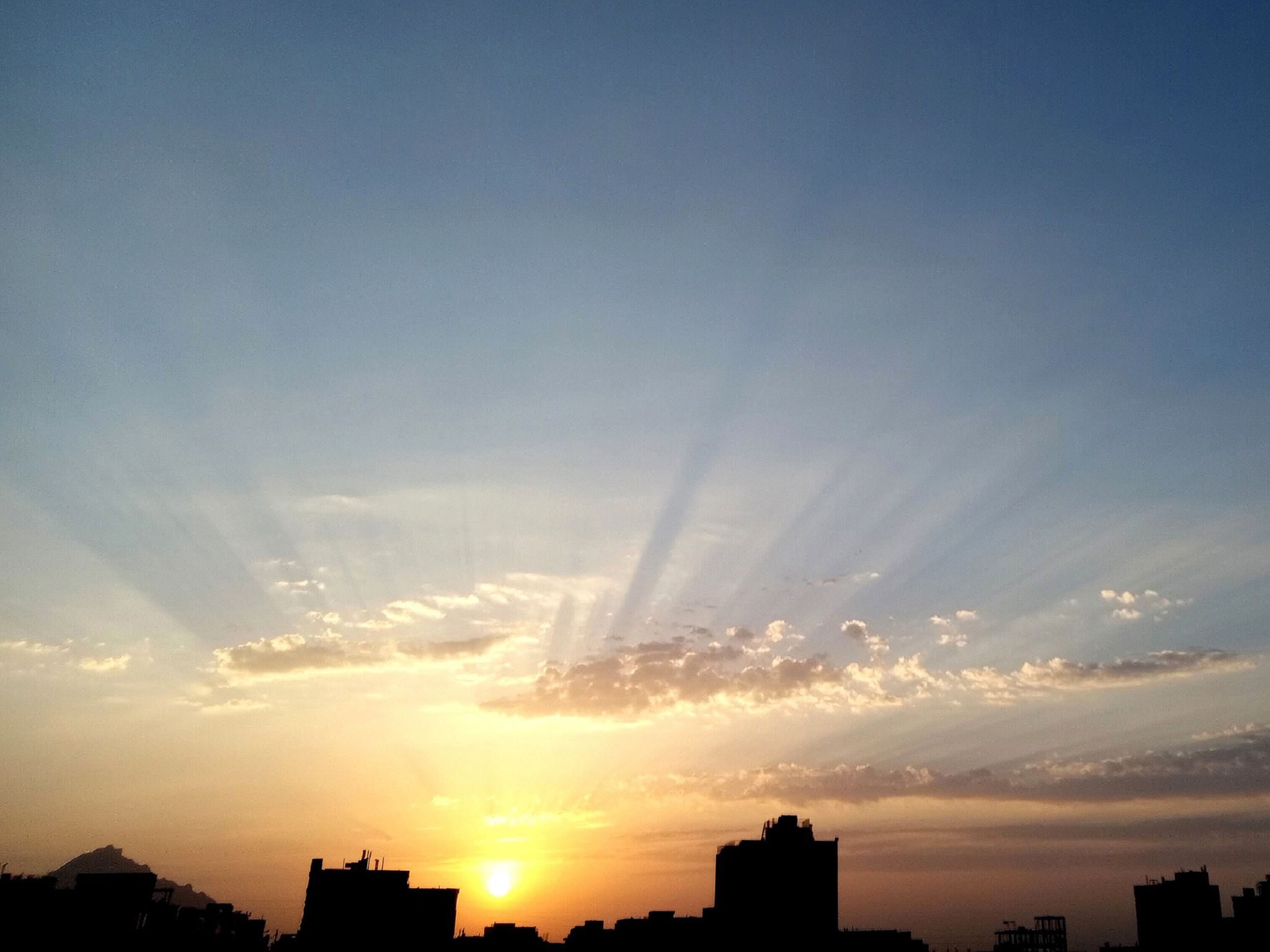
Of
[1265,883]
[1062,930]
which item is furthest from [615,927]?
[1265,883]

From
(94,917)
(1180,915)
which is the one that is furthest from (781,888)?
(94,917)

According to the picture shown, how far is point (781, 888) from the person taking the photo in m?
125

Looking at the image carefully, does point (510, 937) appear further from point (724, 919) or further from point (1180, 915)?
point (1180, 915)

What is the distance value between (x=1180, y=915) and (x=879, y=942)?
137ft

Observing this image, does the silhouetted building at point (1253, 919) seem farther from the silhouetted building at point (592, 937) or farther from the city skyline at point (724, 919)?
the silhouetted building at point (592, 937)

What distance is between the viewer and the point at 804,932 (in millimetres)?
121438

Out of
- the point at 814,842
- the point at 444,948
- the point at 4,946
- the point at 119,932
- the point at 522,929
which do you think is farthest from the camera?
the point at 814,842

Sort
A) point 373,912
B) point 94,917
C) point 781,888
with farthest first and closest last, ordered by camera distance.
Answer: point 781,888 → point 373,912 → point 94,917

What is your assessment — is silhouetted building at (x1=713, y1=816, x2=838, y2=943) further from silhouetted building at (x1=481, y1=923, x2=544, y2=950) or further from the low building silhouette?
the low building silhouette

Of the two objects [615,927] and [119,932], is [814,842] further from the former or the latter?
[119,932]

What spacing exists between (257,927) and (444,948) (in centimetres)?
2404

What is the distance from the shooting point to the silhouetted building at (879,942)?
115 meters

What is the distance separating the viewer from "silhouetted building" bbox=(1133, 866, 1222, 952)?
116812 millimetres

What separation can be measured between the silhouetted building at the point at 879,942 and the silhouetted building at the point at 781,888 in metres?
3.90
